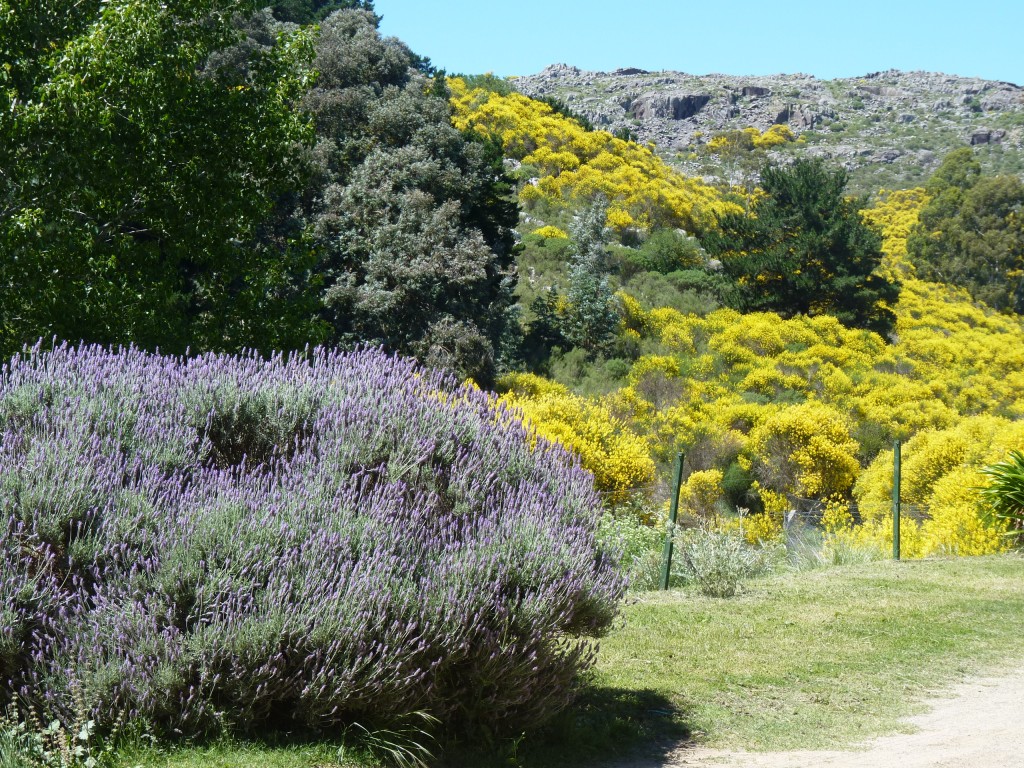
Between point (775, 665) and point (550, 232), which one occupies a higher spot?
point (550, 232)

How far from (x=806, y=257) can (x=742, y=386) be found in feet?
35.5

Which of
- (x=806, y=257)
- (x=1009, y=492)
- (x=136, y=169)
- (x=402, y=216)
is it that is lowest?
(x=1009, y=492)

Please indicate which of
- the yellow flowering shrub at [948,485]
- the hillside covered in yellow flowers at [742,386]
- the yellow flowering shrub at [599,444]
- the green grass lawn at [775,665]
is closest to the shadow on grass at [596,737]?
the green grass lawn at [775,665]

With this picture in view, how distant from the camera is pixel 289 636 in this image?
398cm

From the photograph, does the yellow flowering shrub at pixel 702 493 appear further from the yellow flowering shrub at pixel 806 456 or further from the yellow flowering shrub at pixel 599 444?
the yellow flowering shrub at pixel 599 444

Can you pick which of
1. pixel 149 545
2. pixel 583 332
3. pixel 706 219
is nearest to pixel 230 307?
pixel 149 545

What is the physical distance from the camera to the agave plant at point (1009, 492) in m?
13.2

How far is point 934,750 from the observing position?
5238 millimetres

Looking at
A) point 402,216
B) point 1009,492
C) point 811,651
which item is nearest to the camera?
point 811,651

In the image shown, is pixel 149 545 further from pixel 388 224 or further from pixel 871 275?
pixel 871 275

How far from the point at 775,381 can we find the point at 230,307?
66.5 ft

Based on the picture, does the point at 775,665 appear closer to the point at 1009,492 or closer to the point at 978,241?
the point at 1009,492

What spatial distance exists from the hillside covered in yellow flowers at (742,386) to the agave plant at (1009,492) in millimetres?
248

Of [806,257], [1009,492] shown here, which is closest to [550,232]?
[806,257]
